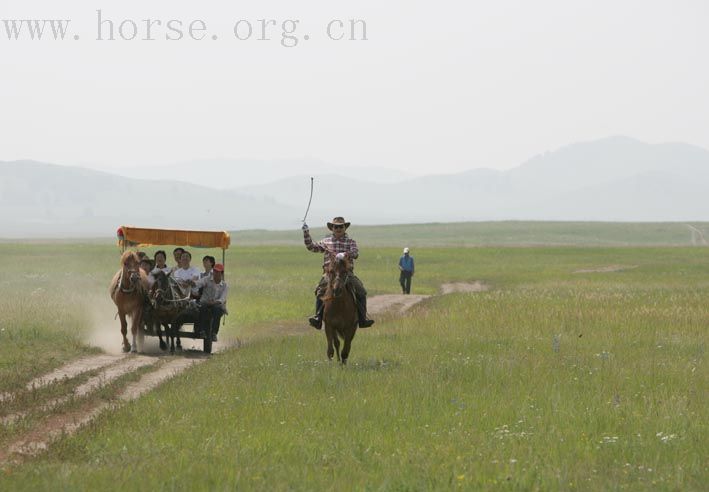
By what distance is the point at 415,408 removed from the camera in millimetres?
13336

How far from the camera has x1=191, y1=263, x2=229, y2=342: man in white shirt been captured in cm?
2220

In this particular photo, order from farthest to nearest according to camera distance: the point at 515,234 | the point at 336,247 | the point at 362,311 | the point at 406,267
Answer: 1. the point at 515,234
2. the point at 406,267
3. the point at 362,311
4. the point at 336,247

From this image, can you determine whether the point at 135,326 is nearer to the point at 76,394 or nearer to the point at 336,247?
the point at 76,394

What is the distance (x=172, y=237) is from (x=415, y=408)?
12.2 metres

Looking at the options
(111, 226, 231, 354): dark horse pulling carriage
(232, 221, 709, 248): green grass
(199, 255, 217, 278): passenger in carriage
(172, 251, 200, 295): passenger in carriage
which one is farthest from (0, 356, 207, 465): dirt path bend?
(232, 221, 709, 248): green grass

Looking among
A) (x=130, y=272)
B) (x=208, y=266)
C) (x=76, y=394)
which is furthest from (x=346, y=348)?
(x=130, y=272)

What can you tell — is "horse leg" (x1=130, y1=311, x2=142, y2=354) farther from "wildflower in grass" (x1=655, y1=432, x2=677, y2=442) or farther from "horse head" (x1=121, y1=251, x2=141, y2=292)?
"wildflower in grass" (x1=655, y1=432, x2=677, y2=442)

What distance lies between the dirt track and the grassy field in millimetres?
433

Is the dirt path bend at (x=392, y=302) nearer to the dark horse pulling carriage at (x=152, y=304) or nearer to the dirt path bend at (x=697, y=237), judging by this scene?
the dark horse pulling carriage at (x=152, y=304)

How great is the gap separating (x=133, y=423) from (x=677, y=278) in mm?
46982

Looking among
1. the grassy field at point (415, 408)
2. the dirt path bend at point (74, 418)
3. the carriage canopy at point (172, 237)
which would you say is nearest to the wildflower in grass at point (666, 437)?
the grassy field at point (415, 408)

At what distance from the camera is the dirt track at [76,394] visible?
1194 cm

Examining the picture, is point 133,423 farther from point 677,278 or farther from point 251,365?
point 677,278

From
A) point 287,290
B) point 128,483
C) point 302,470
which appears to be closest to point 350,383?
point 302,470
